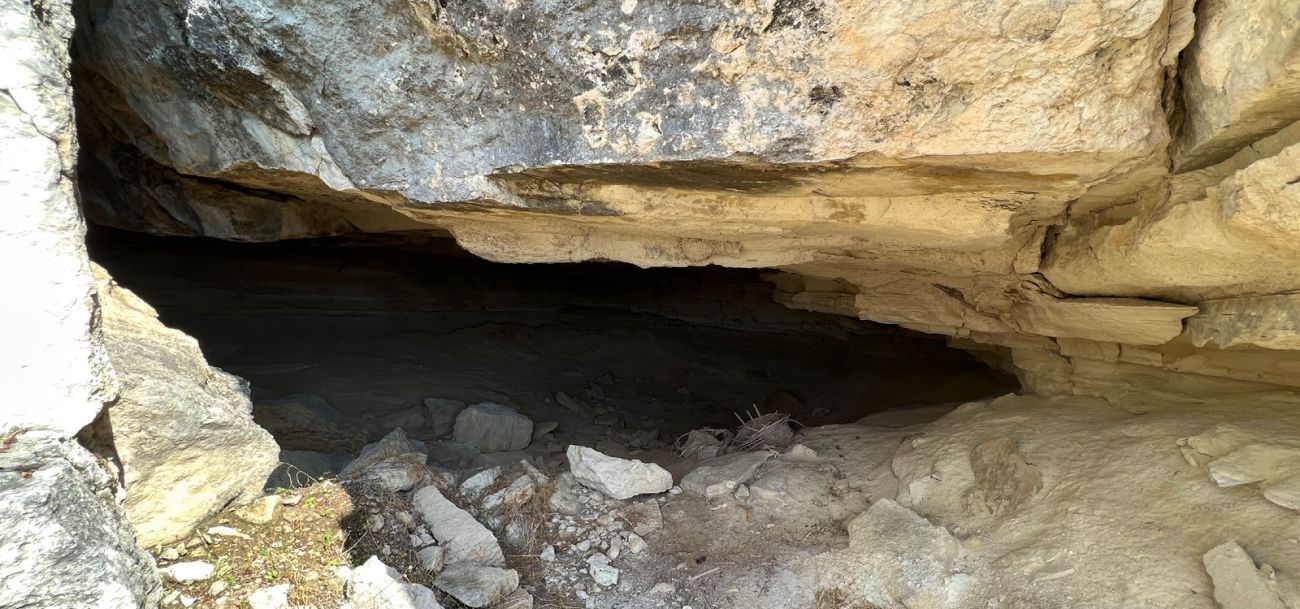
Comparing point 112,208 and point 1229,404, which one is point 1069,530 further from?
point 112,208

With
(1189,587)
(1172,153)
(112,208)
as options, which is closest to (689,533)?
(1189,587)

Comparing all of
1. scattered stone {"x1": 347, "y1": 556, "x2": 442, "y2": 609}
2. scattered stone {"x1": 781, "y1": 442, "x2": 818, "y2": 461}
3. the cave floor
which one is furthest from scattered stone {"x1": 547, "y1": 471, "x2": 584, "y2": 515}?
the cave floor

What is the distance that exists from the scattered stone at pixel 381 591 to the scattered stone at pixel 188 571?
481 mm

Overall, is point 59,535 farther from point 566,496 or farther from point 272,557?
point 566,496

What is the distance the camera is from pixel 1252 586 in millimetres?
2020

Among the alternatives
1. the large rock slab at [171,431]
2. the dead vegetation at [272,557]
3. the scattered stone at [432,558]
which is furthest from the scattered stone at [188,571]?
the scattered stone at [432,558]

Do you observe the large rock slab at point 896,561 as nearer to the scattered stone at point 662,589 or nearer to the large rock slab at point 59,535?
the scattered stone at point 662,589

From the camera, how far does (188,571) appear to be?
2.29m

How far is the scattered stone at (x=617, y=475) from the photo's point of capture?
337 cm

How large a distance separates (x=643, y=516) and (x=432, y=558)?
3.31 feet

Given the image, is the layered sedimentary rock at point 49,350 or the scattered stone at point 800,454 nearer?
the layered sedimentary rock at point 49,350

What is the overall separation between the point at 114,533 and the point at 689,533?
2.19 meters

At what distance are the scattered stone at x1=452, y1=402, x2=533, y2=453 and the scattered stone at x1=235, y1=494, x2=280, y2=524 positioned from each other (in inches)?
80.6

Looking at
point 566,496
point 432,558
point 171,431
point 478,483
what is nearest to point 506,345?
point 478,483
